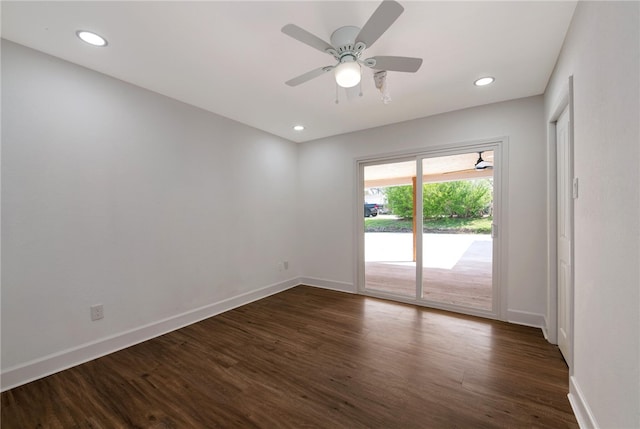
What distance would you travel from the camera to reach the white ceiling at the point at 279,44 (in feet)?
5.18

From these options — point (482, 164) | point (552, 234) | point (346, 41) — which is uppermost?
point (346, 41)

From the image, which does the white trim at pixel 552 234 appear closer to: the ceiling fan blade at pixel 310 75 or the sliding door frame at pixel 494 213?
the sliding door frame at pixel 494 213

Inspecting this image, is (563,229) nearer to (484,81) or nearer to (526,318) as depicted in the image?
(526,318)

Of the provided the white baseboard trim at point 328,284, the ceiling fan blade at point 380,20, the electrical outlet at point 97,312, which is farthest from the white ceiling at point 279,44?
the white baseboard trim at point 328,284

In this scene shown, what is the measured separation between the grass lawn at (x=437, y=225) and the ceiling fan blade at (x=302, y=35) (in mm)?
2746

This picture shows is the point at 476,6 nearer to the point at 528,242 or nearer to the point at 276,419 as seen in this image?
the point at 528,242

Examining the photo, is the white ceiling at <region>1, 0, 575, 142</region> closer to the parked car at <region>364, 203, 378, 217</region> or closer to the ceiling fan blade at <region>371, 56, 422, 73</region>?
the ceiling fan blade at <region>371, 56, 422, 73</region>

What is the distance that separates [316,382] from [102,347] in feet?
6.43

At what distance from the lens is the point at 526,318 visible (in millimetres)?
2795

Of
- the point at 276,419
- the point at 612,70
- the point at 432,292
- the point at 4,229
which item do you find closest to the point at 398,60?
the point at 612,70

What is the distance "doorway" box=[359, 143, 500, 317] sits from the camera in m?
3.21

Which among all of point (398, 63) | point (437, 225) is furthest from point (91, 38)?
point (437, 225)

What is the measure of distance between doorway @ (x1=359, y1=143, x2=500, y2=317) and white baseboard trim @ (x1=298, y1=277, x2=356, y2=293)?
225mm

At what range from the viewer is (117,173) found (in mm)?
2393
